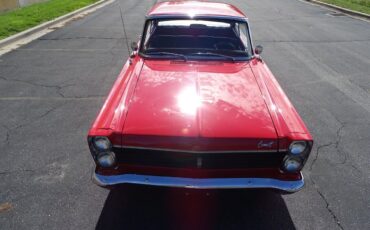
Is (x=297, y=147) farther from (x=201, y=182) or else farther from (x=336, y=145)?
(x=336, y=145)

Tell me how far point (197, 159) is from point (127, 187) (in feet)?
2.48

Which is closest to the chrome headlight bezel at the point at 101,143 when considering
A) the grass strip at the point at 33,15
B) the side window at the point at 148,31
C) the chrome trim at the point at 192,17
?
the side window at the point at 148,31

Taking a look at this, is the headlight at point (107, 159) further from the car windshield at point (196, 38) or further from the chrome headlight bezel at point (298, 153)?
the car windshield at point (196, 38)

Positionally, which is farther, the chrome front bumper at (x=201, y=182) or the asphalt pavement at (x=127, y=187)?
the asphalt pavement at (x=127, y=187)

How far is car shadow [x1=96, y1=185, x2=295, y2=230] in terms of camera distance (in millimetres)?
3465

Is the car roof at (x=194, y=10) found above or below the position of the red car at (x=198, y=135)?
above

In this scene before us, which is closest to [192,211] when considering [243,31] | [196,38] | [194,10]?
[196,38]

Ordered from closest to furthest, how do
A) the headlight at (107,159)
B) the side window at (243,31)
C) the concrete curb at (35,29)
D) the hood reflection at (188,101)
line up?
the headlight at (107,159), the hood reflection at (188,101), the side window at (243,31), the concrete curb at (35,29)

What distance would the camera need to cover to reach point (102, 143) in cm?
311

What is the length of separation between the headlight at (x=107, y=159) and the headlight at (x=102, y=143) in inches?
2.4

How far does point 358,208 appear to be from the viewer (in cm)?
378

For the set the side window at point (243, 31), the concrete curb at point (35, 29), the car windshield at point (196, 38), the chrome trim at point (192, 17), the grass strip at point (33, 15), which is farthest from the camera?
the grass strip at point (33, 15)

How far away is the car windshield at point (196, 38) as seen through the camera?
463 cm

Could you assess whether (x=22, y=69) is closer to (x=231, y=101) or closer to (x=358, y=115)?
(x=231, y=101)
